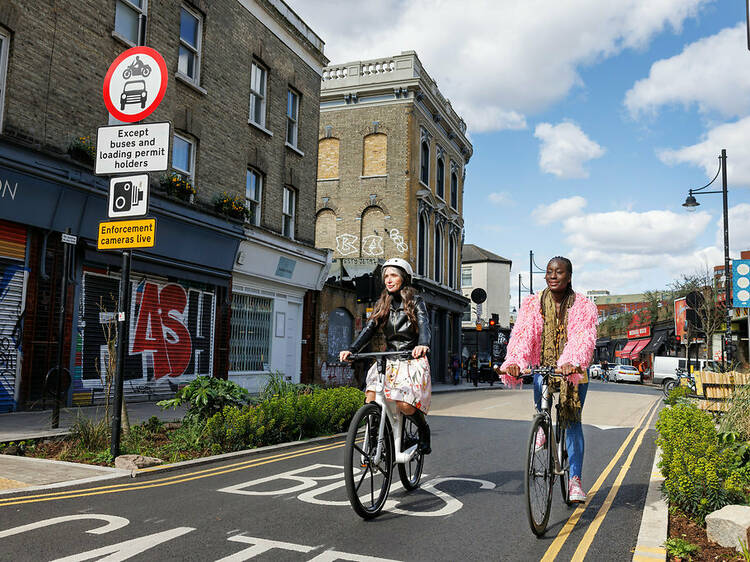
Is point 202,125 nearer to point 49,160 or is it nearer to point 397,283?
point 49,160

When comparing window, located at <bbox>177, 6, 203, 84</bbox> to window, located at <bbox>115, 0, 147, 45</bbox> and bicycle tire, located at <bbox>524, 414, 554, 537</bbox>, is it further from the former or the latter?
bicycle tire, located at <bbox>524, 414, 554, 537</bbox>

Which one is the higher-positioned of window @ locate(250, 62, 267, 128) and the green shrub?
window @ locate(250, 62, 267, 128)

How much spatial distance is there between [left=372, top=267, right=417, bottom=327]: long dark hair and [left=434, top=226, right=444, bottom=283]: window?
2979 cm

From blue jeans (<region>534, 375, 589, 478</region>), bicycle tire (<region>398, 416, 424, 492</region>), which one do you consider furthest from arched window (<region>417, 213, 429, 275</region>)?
blue jeans (<region>534, 375, 589, 478</region>)

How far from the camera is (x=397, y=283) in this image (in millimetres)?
5785

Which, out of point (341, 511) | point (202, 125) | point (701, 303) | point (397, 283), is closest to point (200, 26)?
point (202, 125)

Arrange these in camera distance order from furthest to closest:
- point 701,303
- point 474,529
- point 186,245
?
1. point 701,303
2. point 186,245
3. point 474,529

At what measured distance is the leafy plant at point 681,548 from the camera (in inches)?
169

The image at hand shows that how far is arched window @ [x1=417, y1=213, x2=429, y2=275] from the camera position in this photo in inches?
1278

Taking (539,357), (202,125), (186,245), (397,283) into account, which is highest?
(202,125)

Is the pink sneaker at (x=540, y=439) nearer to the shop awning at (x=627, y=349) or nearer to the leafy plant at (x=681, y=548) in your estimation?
the leafy plant at (x=681, y=548)

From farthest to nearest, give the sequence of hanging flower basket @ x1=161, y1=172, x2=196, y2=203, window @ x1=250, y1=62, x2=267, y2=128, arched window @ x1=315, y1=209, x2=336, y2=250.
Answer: arched window @ x1=315, y1=209, x2=336, y2=250, window @ x1=250, y1=62, x2=267, y2=128, hanging flower basket @ x1=161, y1=172, x2=196, y2=203

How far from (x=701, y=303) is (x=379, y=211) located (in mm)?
18927

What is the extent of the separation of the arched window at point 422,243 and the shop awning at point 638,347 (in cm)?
3171
